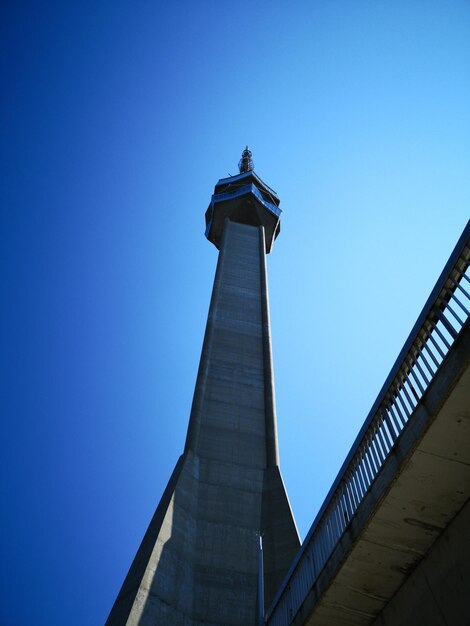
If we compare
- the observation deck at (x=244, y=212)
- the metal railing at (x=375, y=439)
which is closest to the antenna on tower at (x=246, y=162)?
the observation deck at (x=244, y=212)

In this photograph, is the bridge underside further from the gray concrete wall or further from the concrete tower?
the concrete tower

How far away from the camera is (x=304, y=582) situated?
19.7 ft

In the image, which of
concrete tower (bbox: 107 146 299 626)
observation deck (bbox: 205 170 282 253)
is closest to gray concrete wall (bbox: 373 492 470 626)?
concrete tower (bbox: 107 146 299 626)

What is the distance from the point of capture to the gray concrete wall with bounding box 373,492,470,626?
4.38 metres

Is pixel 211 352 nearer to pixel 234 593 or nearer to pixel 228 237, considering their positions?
pixel 234 593

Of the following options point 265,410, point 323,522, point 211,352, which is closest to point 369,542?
point 323,522

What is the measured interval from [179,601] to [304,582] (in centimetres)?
581

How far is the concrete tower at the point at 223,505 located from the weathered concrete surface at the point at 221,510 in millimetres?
26

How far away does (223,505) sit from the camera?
534 inches

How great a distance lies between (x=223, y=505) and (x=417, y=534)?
951cm

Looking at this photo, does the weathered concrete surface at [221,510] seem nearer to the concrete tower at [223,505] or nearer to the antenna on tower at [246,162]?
the concrete tower at [223,505]

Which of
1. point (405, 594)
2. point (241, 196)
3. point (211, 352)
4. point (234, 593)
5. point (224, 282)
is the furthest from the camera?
point (241, 196)

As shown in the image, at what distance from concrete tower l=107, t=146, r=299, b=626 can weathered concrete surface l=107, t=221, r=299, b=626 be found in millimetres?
26

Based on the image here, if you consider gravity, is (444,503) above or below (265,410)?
below
